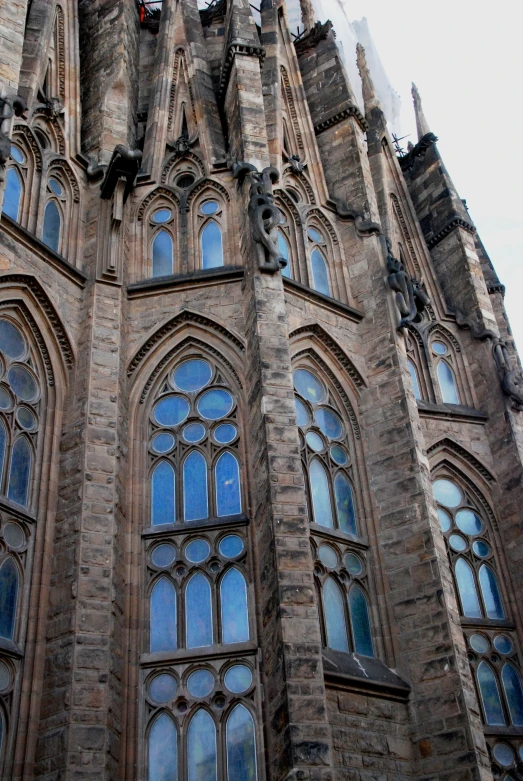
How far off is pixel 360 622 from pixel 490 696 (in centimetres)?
259

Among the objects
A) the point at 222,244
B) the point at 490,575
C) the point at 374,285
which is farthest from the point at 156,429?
the point at 490,575

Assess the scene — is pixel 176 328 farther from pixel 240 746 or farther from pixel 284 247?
pixel 240 746

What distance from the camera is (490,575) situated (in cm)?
1502

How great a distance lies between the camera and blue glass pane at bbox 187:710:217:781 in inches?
421

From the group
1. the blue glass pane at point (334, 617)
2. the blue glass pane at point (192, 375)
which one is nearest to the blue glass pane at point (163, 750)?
the blue glass pane at point (334, 617)

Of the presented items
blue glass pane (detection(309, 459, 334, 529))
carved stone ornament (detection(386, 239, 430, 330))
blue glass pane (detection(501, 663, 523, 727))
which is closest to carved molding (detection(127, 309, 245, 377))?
blue glass pane (detection(309, 459, 334, 529))

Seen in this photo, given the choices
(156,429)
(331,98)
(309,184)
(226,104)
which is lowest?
(156,429)

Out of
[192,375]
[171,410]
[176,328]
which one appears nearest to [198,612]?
Result: [171,410]

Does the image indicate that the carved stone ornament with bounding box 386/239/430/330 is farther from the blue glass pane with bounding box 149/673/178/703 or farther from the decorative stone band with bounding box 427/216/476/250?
the blue glass pane with bounding box 149/673/178/703

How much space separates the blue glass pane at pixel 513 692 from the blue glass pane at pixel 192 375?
5.81 meters

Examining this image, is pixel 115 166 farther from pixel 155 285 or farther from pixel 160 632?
pixel 160 632

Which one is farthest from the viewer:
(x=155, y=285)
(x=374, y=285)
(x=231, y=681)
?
(x=374, y=285)

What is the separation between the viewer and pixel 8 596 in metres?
11.4

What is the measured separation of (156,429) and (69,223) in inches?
142
